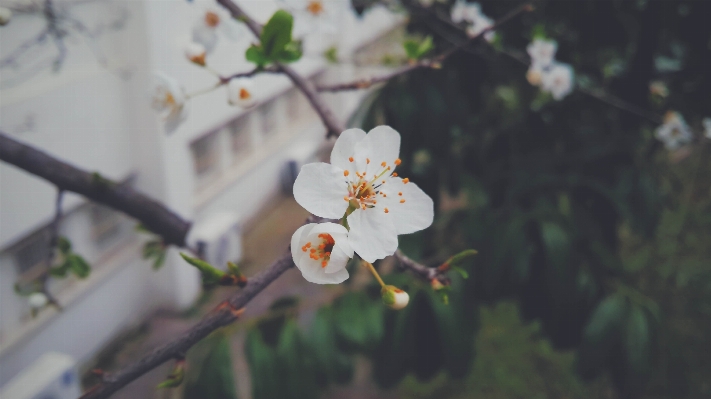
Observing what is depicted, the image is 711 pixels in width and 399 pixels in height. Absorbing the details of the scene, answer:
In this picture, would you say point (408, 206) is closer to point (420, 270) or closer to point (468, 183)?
point (420, 270)

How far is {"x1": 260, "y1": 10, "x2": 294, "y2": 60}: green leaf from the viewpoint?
1.79 ft

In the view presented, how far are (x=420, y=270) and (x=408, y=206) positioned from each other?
8 cm

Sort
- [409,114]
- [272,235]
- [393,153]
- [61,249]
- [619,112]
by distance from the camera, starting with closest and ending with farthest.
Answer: [393,153], [61,249], [409,114], [619,112], [272,235]

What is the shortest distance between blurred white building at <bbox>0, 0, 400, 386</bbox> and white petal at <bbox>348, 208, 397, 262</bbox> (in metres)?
0.47

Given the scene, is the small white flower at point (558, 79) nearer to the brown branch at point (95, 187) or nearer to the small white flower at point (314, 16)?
the small white flower at point (314, 16)

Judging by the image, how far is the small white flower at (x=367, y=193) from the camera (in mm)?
441

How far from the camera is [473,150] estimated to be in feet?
4.58

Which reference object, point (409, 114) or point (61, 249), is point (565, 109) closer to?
point (409, 114)

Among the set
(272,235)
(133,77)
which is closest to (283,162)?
(272,235)

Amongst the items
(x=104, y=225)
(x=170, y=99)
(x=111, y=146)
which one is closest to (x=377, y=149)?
(x=170, y=99)

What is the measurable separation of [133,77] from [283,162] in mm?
1985

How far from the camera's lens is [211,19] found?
0.86m

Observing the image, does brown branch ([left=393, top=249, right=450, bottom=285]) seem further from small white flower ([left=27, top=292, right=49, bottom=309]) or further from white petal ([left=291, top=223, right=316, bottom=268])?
small white flower ([left=27, top=292, right=49, bottom=309])

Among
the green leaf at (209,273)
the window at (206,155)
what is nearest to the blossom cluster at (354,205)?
the green leaf at (209,273)
